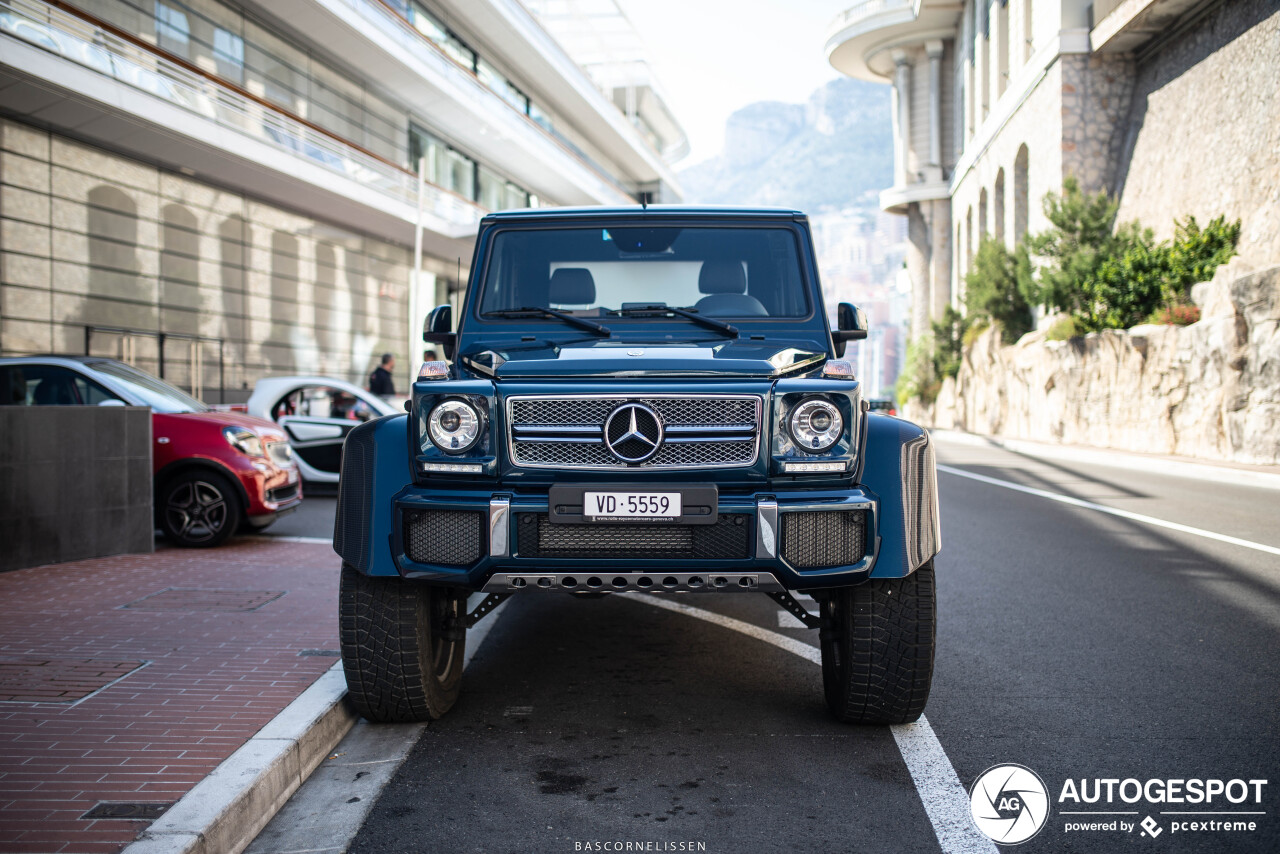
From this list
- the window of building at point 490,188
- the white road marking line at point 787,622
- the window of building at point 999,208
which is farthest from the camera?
the window of building at point 999,208

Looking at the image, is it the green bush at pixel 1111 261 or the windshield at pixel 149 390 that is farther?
the green bush at pixel 1111 261

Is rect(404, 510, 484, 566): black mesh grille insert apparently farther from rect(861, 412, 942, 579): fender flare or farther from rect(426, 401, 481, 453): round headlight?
rect(861, 412, 942, 579): fender flare

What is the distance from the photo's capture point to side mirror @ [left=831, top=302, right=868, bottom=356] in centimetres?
491

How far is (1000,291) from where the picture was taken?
34219 millimetres

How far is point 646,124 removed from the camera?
218 feet

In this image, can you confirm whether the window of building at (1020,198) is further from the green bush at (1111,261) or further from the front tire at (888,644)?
the front tire at (888,644)

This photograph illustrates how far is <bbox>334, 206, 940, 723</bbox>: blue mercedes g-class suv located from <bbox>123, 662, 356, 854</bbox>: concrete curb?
0.65 ft

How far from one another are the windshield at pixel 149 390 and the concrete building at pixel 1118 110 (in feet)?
62.8

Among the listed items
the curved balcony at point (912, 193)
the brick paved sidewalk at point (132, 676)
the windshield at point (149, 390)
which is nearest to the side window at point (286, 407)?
the windshield at point (149, 390)

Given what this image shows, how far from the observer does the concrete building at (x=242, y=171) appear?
683 inches

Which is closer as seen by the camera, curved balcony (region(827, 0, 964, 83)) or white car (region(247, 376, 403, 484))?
white car (region(247, 376, 403, 484))

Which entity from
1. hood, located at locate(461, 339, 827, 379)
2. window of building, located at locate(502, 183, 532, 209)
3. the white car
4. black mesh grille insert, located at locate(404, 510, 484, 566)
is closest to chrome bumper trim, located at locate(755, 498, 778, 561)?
hood, located at locate(461, 339, 827, 379)

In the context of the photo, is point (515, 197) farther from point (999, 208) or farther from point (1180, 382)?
point (1180, 382)

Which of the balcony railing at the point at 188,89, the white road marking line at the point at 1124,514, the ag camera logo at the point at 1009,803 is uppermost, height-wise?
the balcony railing at the point at 188,89
